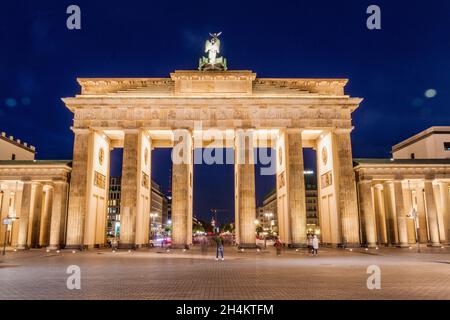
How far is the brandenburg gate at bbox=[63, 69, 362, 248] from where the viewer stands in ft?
143

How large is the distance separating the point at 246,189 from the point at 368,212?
15506mm

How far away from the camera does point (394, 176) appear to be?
4869 cm

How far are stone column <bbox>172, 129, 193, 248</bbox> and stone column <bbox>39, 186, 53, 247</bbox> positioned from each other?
20.0m

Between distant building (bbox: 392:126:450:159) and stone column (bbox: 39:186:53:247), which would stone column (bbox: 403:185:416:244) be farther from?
stone column (bbox: 39:186:53:247)

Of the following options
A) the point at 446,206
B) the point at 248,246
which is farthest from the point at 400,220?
the point at 248,246

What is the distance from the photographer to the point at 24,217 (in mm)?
46719

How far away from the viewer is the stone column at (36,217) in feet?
160

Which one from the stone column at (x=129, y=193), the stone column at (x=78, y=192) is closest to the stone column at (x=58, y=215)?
the stone column at (x=78, y=192)

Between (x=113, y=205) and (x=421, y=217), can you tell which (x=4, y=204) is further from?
(x=113, y=205)

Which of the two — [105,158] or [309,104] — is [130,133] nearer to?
[105,158]

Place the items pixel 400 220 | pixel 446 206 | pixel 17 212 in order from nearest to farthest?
pixel 400 220 → pixel 446 206 → pixel 17 212

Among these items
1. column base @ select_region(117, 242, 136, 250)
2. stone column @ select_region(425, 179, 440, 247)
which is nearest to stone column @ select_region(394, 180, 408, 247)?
stone column @ select_region(425, 179, 440, 247)

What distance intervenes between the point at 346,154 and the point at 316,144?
8.46 m

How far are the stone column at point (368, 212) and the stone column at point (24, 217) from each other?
41.8 metres
